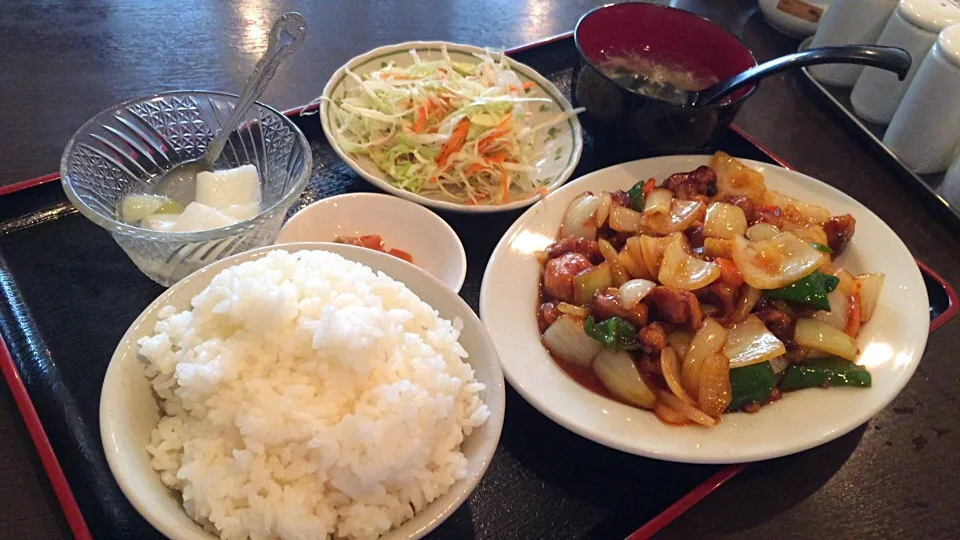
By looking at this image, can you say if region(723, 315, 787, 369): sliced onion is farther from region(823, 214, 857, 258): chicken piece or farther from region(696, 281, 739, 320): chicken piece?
region(823, 214, 857, 258): chicken piece

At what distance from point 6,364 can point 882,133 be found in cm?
326

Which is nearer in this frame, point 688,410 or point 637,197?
point 688,410

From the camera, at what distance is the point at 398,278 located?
1.62 m

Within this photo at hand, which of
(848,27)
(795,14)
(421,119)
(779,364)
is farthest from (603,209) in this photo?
(795,14)

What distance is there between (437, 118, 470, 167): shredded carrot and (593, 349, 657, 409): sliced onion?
3.13ft

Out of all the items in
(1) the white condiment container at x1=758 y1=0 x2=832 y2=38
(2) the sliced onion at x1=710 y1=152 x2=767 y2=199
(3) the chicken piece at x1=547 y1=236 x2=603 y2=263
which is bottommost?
(3) the chicken piece at x1=547 y1=236 x2=603 y2=263

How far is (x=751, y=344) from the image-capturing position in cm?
172

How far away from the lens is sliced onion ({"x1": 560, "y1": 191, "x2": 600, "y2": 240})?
2039 mm

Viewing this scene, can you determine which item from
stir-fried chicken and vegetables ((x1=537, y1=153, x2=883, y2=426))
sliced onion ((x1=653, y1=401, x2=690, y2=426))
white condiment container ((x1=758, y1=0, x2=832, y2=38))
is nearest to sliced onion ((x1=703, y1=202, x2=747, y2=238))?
stir-fried chicken and vegetables ((x1=537, y1=153, x2=883, y2=426))

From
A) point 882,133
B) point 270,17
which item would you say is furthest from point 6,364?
point 882,133

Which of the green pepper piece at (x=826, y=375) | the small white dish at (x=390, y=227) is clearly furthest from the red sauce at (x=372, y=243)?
the green pepper piece at (x=826, y=375)

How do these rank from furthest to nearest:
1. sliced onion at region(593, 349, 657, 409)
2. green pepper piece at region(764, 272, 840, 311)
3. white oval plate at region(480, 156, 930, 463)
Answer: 1. green pepper piece at region(764, 272, 840, 311)
2. sliced onion at region(593, 349, 657, 409)
3. white oval plate at region(480, 156, 930, 463)

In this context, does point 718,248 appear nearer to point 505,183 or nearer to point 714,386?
point 714,386

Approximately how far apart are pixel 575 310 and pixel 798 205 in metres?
0.91
